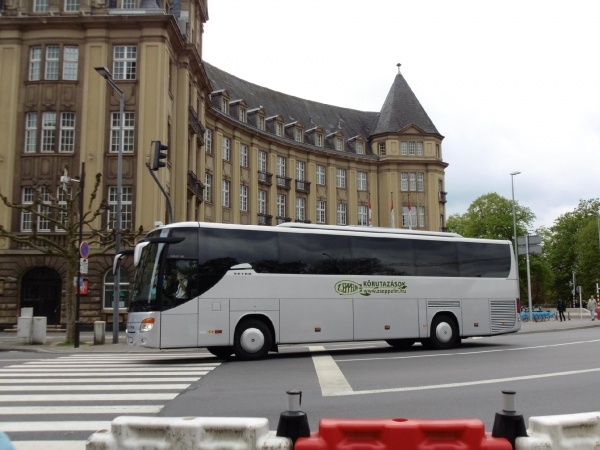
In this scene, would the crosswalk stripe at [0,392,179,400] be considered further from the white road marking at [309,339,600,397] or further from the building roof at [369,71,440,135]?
the building roof at [369,71,440,135]

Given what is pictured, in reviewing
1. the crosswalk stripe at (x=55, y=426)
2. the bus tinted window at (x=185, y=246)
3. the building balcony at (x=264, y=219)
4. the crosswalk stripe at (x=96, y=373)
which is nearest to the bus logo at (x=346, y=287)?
the bus tinted window at (x=185, y=246)

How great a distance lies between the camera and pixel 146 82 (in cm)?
3531

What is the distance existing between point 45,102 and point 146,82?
573 centimetres

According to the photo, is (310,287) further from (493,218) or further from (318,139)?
(493,218)

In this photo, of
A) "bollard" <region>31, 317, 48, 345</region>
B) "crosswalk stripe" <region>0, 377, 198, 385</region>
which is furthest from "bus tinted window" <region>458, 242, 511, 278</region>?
"bollard" <region>31, 317, 48, 345</region>

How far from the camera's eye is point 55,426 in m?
7.93

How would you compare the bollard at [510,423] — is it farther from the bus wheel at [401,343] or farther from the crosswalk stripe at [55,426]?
the bus wheel at [401,343]

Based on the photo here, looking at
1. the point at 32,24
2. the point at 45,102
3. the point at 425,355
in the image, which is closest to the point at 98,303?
the point at 45,102

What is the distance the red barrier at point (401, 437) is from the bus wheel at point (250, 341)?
457 inches

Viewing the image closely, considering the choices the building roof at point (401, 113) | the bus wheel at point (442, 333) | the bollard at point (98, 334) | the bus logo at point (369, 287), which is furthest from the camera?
the building roof at point (401, 113)

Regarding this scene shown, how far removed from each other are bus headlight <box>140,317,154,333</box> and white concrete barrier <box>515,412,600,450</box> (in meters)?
11.8

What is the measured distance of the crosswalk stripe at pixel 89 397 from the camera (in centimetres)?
998

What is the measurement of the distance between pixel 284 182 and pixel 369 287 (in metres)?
42.9

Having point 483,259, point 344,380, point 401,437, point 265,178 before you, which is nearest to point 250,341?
point 344,380
